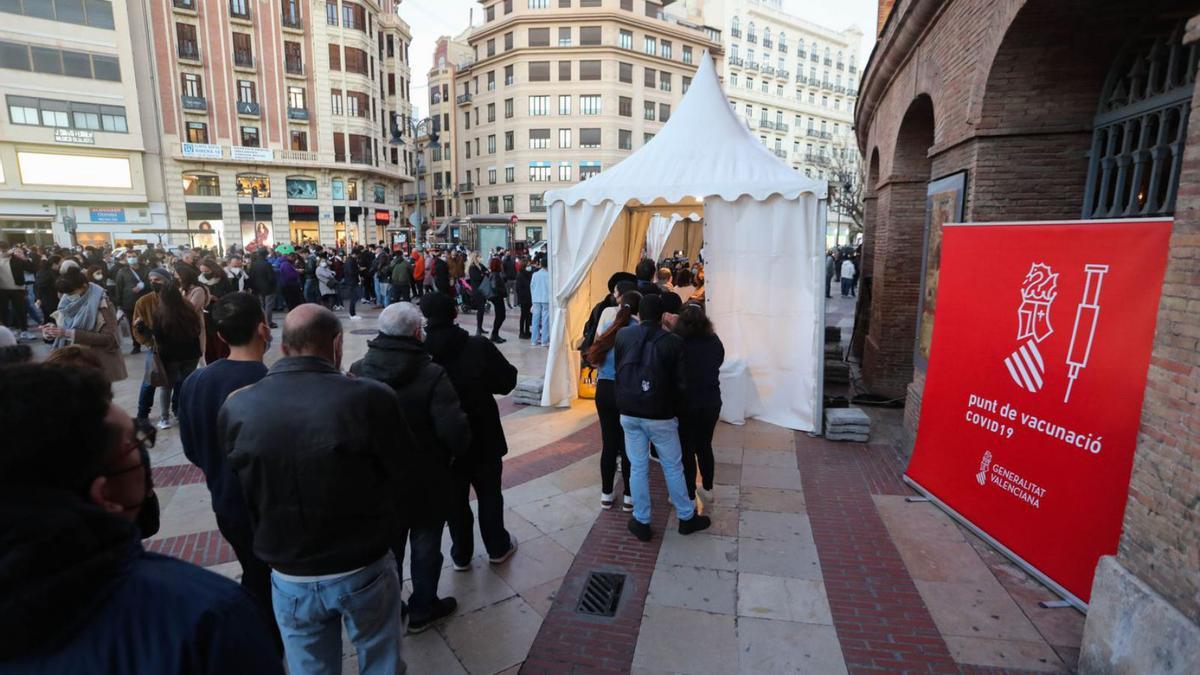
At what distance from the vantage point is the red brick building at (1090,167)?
9.25 feet

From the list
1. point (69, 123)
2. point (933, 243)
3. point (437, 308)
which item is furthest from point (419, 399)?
point (69, 123)

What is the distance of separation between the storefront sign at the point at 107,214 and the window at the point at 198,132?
6.15 m

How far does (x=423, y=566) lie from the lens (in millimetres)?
3498

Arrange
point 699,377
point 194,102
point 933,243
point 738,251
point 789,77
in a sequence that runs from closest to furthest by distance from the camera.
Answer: point 699,377 → point 933,243 → point 738,251 → point 194,102 → point 789,77

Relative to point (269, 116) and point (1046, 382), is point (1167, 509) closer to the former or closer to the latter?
point (1046, 382)

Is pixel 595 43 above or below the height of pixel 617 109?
above

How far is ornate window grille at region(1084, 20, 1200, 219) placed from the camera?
4441 mm

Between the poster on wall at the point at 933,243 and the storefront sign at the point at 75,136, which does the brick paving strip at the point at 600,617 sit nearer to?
the poster on wall at the point at 933,243

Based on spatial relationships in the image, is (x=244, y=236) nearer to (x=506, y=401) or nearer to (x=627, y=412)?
(x=506, y=401)

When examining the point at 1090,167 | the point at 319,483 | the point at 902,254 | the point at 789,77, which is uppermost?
the point at 789,77

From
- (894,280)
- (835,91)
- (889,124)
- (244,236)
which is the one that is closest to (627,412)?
(894,280)

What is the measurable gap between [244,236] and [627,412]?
4280 centimetres

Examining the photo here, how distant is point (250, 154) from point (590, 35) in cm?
2736

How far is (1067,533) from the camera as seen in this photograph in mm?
3764
